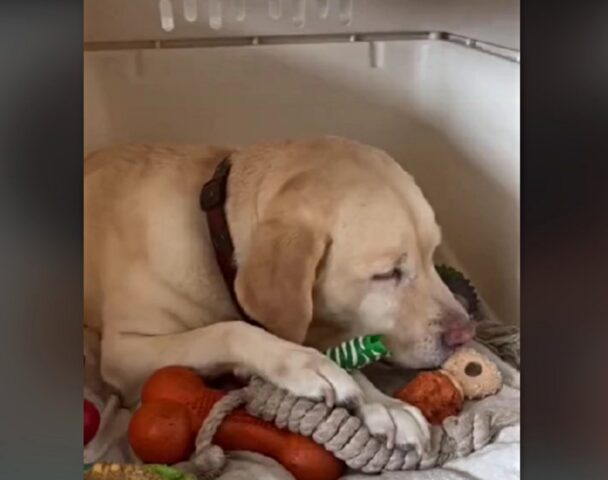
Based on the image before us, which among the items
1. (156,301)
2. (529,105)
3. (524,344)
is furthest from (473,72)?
(156,301)

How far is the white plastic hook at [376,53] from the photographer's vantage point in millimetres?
997

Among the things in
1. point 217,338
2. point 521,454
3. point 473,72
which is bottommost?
point 521,454

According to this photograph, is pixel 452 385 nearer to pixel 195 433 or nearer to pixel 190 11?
pixel 195 433

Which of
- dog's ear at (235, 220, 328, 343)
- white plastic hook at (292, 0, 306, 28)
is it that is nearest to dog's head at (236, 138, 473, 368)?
dog's ear at (235, 220, 328, 343)

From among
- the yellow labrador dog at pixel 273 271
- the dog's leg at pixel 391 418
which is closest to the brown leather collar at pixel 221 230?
the yellow labrador dog at pixel 273 271

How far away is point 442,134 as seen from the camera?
101cm

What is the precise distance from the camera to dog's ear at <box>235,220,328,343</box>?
0.95 meters

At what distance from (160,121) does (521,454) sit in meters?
0.46

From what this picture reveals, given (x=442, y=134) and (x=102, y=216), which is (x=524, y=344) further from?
(x=102, y=216)

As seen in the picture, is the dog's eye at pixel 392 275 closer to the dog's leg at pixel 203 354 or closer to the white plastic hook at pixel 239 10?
the dog's leg at pixel 203 354

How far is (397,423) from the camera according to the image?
0.94 metres

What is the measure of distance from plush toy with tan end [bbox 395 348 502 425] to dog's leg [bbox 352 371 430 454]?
12 millimetres

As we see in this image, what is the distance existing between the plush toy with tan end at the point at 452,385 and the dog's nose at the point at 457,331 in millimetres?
10

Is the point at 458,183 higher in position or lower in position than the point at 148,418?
higher
